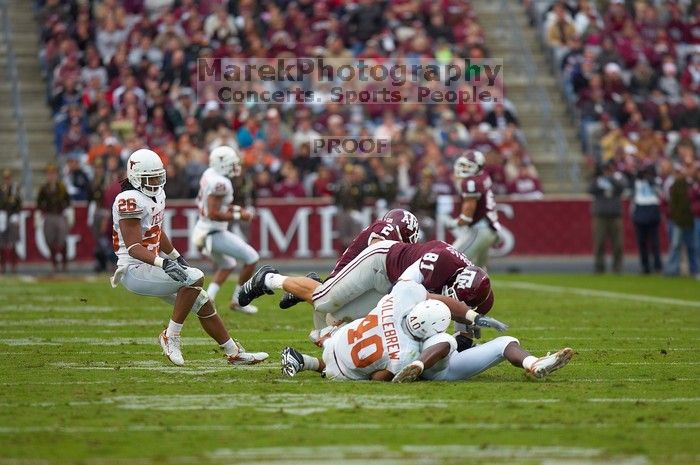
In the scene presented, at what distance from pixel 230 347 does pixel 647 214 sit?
11468 millimetres

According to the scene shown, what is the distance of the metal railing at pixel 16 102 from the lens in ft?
71.7

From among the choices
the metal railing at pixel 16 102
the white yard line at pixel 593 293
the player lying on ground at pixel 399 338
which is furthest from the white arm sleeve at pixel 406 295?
the metal railing at pixel 16 102

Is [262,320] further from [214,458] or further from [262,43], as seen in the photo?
[262,43]

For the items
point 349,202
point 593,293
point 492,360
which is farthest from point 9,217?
point 492,360

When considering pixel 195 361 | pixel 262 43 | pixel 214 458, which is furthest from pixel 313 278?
pixel 262 43

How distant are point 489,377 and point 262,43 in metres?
14.6

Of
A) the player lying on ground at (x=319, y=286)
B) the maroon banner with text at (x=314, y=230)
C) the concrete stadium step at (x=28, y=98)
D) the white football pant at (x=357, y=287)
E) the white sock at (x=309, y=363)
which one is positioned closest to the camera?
the player lying on ground at (x=319, y=286)

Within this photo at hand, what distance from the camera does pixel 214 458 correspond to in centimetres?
607

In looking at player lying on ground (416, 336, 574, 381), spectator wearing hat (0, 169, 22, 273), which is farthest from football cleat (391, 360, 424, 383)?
spectator wearing hat (0, 169, 22, 273)

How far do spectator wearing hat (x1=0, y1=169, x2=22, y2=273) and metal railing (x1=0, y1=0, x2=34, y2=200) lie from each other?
171 centimetres

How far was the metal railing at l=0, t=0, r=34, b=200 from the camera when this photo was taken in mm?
21867

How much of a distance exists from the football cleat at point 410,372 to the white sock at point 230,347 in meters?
1.59

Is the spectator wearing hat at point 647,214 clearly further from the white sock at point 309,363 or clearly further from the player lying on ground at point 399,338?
the player lying on ground at point 399,338

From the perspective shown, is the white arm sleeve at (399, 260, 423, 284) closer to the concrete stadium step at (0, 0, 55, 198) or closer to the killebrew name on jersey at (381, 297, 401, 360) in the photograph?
the killebrew name on jersey at (381, 297, 401, 360)
